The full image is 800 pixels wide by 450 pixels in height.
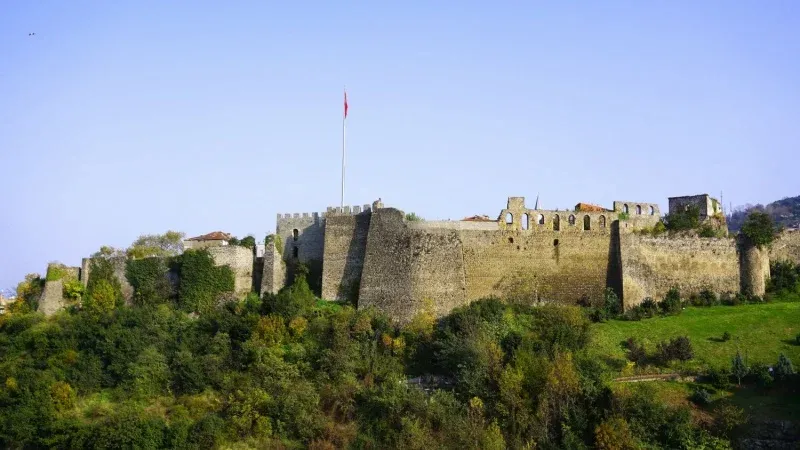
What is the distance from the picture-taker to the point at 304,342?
1614 inches

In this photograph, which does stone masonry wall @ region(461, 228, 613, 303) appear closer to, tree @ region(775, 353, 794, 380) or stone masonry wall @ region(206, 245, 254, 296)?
tree @ region(775, 353, 794, 380)

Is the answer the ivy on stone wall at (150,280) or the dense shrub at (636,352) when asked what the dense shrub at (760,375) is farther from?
the ivy on stone wall at (150,280)

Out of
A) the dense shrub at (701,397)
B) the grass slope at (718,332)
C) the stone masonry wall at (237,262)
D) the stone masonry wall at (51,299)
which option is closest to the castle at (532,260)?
the grass slope at (718,332)

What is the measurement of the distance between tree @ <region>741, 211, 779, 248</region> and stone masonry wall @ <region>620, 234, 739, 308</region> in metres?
0.78

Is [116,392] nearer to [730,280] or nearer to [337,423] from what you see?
[337,423]

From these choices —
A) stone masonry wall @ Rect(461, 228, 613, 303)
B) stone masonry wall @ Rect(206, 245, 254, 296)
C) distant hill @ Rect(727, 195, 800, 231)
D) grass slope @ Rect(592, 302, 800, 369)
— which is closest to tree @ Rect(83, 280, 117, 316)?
stone masonry wall @ Rect(206, 245, 254, 296)

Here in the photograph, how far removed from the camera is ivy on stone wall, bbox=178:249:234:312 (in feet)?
151

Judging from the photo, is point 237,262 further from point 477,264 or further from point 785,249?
point 785,249

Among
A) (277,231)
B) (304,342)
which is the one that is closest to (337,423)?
(304,342)

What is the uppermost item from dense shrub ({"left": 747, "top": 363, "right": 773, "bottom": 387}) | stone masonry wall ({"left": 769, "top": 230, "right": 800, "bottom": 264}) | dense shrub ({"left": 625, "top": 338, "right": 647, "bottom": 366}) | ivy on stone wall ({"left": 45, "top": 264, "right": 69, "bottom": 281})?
stone masonry wall ({"left": 769, "top": 230, "right": 800, "bottom": 264})

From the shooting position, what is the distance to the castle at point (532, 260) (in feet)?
140

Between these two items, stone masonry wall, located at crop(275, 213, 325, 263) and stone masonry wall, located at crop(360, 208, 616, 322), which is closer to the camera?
stone masonry wall, located at crop(360, 208, 616, 322)

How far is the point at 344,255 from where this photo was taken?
44.8m

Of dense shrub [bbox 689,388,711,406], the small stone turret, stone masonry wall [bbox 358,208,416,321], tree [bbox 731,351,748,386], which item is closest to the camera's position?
dense shrub [bbox 689,388,711,406]
